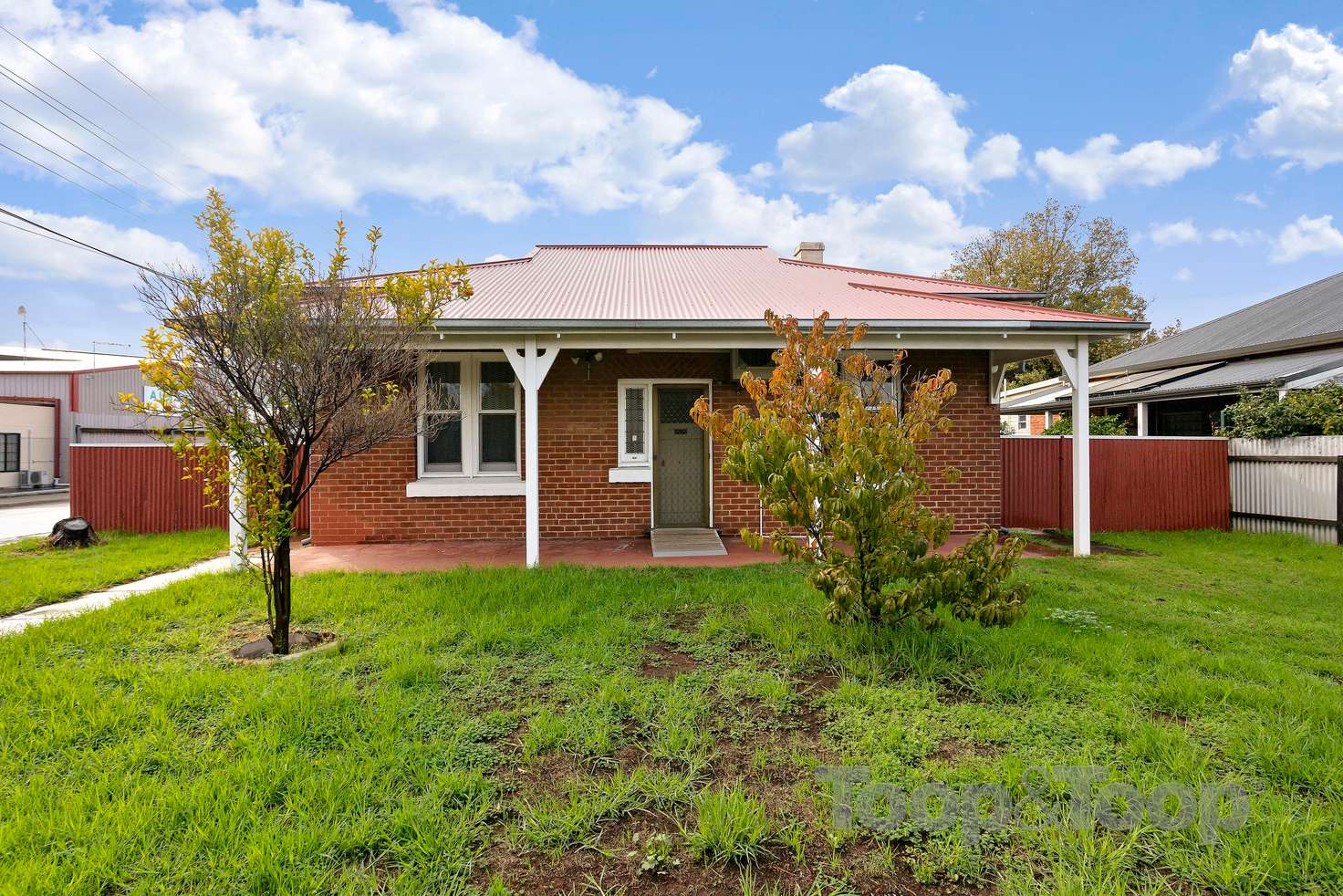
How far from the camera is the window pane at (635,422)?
9.50 metres

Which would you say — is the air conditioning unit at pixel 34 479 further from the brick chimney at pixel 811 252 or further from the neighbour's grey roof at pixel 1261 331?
the neighbour's grey roof at pixel 1261 331

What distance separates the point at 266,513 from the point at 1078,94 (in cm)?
1682

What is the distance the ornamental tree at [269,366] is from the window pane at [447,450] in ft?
13.5

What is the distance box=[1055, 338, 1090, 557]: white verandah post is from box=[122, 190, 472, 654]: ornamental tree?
26.6 ft

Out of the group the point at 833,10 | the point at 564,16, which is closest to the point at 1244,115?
the point at 833,10

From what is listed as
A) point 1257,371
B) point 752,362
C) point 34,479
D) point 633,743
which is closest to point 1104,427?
point 1257,371

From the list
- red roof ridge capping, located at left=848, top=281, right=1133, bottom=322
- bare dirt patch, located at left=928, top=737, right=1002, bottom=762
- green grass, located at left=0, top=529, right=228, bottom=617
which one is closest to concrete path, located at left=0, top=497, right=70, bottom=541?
green grass, located at left=0, top=529, right=228, bottom=617

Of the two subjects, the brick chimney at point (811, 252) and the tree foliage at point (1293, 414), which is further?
the brick chimney at point (811, 252)

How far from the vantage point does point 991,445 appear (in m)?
9.88

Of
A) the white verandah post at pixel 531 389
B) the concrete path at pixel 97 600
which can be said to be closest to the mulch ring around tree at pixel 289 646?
the concrete path at pixel 97 600

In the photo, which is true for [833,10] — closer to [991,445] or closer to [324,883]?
[991,445]

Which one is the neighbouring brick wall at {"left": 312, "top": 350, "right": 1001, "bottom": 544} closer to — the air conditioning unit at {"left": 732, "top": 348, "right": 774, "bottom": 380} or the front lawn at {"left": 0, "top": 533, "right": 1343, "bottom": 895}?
the air conditioning unit at {"left": 732, "top": 348, "right": 774, "bottom": 380}

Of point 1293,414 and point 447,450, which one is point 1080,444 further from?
point 447,450

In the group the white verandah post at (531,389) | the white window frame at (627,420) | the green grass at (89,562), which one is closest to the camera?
the green grass at (89,562)
